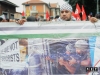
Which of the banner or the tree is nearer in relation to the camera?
the banner

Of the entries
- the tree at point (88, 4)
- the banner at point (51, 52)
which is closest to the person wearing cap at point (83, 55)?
the banner at point (51, 52)

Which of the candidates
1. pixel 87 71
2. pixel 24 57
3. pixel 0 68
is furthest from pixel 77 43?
pixel 0 68

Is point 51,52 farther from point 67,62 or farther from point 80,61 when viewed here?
point 80,61

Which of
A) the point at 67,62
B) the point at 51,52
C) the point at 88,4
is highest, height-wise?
the point at 88,4

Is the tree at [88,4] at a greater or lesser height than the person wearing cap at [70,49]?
greater

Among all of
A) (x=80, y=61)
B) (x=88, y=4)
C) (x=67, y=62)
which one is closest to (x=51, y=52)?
(x=67, y=62)

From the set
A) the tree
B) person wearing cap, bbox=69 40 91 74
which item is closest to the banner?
person wearing cap, bbox=69 40 91 74

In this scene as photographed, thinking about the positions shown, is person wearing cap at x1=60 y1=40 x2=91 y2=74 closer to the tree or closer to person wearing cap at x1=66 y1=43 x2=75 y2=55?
person wearing cap at x1=66 y1=43 x2=75 y2=55

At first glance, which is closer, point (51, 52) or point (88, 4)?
point (51, 52)

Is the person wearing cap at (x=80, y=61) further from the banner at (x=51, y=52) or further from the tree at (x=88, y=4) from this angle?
the tree at (x=88, y=4)

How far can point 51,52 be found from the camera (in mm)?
3457

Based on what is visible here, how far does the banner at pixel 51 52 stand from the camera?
3439 millimetres

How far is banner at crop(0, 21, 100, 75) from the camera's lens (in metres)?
3.44

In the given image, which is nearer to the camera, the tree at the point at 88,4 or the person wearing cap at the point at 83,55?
the person wearing cap at the point at 83,55
